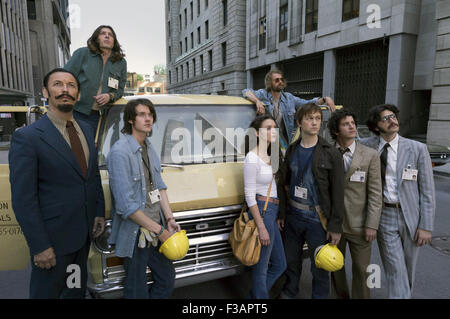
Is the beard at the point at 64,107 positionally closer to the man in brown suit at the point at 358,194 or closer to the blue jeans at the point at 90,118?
the blue jeans at the point at 90,118

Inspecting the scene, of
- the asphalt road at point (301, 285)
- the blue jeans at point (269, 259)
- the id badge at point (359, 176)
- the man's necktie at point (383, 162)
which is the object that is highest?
the man's necktie at point (383, 162)

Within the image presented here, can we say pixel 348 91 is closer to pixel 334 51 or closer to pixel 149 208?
pixel 334 51

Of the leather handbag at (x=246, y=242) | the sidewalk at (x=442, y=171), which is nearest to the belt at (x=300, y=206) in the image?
the leather handbag at (x=246, y=242)

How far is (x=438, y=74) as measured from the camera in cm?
1210

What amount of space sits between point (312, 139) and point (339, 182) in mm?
Answer: 436

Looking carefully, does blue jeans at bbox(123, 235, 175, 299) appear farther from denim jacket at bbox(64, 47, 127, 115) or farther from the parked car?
denim jacket at bbox(64, 47, 127, 115)

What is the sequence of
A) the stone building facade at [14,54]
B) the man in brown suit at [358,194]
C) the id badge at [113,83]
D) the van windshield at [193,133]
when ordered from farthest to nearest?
the stone building facade at [14,54] → the id badge at [113,83] → the van windshield at [193,133] → the man in brown suit at [358,194]

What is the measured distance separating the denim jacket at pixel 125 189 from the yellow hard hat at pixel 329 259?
152cm

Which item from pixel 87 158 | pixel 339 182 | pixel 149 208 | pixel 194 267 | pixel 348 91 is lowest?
pixel 194 267

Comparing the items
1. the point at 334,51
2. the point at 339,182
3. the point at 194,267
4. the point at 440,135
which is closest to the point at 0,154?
the point at 194,267

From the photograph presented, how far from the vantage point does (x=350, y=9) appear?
601 inches

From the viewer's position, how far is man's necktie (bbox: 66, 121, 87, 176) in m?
2.19

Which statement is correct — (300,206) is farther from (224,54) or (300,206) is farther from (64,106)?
(224,54)

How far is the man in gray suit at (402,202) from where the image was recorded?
254 centimetres
